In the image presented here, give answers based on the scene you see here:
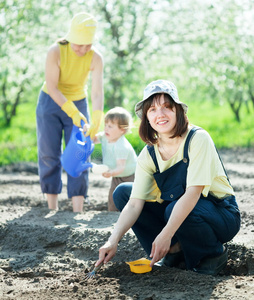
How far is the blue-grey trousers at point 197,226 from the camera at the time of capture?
95.2 inches

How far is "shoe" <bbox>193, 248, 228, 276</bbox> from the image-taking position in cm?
251

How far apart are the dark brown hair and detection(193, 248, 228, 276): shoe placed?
2.12 ft

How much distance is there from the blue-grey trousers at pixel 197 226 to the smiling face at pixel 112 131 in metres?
1.47

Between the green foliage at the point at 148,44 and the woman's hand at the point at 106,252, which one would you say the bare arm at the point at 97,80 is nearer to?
the woman's hand at the point at 106,252

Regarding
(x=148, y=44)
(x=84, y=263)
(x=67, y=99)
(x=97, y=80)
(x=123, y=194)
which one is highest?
(x=148, y=44)

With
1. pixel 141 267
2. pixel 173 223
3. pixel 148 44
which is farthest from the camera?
pixel 148 44

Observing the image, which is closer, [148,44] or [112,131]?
[112,131]

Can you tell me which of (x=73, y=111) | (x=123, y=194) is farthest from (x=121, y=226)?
(x=73, y=111)

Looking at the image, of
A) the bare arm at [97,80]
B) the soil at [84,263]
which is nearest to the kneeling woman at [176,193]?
the soil at [84,263]

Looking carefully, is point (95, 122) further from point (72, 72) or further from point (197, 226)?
point (197, 226)

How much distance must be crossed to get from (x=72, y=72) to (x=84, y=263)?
1672 mm

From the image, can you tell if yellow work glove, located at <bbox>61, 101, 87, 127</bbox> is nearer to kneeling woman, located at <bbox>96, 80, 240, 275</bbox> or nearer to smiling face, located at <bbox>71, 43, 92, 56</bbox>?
smiling face, located at <bbox>71, 43, 92, 56</bbox>

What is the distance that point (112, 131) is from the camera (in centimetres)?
403

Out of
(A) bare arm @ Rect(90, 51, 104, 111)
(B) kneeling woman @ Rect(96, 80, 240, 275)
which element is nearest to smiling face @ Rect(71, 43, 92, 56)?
(A) bare arm @ Rect(90, 51, 104, 111)
